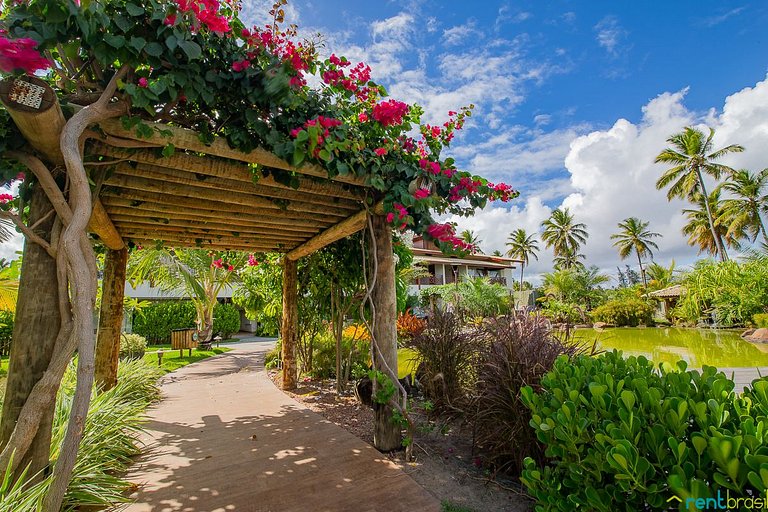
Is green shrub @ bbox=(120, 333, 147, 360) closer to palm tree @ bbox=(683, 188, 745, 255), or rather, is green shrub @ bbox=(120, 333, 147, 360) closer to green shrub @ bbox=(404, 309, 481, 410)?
green shrub @ bbox=(404, 309, 481, 410)

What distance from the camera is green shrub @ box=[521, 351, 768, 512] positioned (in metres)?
1.11

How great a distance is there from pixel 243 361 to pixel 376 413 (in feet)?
25.1

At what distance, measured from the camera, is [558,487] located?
1714 mm

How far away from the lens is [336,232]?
460cm

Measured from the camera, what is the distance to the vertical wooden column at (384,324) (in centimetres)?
341

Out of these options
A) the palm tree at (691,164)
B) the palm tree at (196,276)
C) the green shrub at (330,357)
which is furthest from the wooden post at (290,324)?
the palm tree at (691,164)

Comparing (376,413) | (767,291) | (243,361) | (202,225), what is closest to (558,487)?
(376,413)

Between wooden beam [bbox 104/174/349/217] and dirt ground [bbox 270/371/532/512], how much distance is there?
8.50ft

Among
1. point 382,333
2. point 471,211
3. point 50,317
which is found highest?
point 471,211

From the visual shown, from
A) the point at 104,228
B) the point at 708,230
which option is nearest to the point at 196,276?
the point at 104,228

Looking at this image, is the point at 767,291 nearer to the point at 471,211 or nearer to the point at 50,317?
the point at 471,211

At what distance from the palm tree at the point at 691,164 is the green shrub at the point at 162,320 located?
2971cm

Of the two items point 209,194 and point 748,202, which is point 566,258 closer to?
point 748,202

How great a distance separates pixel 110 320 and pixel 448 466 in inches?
192
